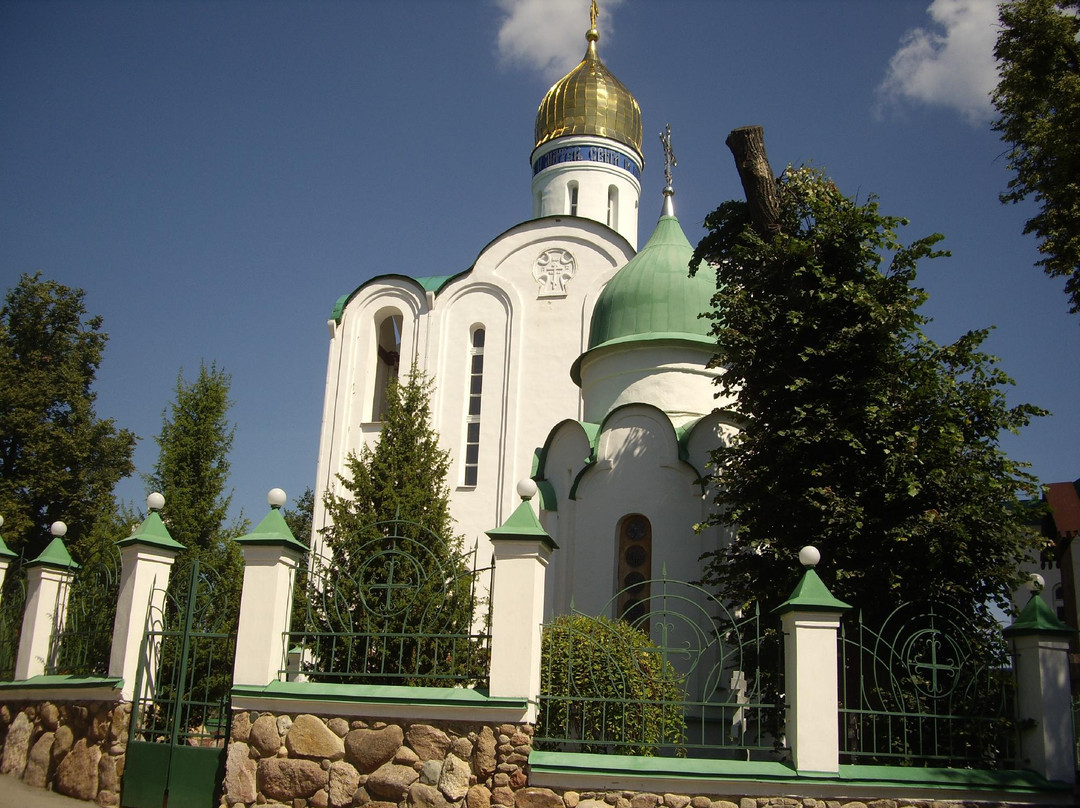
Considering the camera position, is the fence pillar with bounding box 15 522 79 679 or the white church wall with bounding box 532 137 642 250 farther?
the white church wall with bounding box 532 137 642 250

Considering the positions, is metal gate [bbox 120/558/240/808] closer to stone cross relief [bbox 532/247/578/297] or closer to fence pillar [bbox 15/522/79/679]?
fence pillar [bbox 15/522/79/679]

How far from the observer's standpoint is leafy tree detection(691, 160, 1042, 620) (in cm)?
982

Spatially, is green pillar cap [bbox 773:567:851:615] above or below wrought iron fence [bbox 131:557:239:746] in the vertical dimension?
above

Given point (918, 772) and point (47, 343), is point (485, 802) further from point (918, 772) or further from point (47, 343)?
point (47, 343)

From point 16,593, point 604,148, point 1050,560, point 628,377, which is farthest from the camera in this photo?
point 604,148

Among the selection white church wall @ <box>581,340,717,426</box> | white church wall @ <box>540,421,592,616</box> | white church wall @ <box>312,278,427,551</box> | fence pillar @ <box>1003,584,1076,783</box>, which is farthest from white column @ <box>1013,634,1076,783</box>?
white church wall @ <box>312,278,427,551</box>

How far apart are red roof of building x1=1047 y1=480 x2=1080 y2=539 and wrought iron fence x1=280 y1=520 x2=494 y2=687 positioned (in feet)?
40.4

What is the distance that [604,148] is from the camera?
1113 inches

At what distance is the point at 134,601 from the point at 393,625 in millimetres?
3319

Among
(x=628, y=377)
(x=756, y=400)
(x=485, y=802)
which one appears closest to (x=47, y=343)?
(x=628, y=377)

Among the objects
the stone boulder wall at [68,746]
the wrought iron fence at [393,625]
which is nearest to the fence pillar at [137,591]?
the stone boulder wall at [68,746]

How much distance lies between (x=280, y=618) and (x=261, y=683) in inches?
18.3

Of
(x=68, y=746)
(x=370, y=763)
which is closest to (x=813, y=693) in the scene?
(x=370, y=763)

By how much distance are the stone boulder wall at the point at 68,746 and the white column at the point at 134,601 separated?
269 mm
